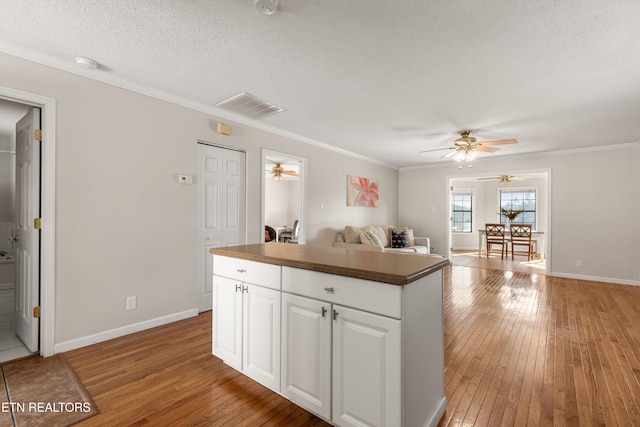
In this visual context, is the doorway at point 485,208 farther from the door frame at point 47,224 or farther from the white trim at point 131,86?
the door frame at point 47,224

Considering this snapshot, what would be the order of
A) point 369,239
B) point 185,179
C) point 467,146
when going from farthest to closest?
1. point 369,239
2. point 467,146
3. point 185,179

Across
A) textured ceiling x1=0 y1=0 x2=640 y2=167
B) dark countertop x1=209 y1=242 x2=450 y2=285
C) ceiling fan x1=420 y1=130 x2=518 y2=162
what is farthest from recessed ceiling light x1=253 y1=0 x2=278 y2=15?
ceiling fan x1=420 y1=130 x2=518 y2=162

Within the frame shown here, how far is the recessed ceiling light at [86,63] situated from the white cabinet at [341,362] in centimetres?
242

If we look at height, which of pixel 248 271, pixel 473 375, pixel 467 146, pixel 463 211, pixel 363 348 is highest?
pixel 467 146

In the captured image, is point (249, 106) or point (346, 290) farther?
point (249, 106)

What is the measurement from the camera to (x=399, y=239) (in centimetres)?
634

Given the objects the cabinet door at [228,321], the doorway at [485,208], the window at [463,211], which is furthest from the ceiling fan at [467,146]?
the window at [463,211]

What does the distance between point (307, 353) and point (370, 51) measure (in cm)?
212

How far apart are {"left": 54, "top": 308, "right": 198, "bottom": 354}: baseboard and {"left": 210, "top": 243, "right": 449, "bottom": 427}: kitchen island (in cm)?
141

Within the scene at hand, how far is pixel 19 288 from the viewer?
107 inches

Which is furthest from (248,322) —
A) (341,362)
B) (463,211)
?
(463,211)

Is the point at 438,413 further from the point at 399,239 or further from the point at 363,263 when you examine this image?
the point at 399,239

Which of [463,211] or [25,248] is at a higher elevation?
[463,211]

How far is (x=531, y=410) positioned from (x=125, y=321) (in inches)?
128
